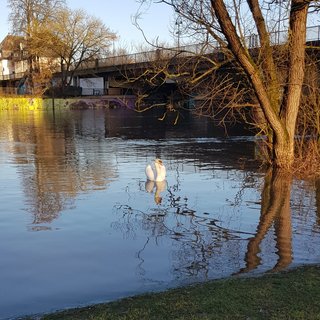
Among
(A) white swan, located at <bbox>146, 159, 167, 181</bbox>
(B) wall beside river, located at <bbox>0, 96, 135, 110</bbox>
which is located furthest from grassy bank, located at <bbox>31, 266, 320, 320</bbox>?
(B) wall beside river, located at <bbox>0, 96, 135, 110</bbox>

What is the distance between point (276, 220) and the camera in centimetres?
962

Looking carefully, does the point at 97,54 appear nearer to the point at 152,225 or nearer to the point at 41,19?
the point at 41,19

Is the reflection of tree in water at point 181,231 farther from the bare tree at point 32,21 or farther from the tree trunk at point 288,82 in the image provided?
the bare tree at point 32,21

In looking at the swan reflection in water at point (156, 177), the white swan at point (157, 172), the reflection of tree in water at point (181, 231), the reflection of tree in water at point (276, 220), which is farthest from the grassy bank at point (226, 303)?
the white swan at point (157, 172)

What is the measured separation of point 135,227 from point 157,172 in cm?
427

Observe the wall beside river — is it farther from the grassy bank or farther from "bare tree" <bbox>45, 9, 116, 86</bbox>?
the grassy bank

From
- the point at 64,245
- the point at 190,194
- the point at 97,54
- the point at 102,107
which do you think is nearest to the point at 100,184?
the point at 190,194

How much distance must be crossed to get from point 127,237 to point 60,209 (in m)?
2.53

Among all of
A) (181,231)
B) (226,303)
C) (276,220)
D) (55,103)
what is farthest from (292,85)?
(55,103)

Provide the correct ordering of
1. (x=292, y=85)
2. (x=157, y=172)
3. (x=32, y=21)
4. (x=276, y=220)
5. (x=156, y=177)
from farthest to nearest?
1. (x=32, y=21)
2. (x=292, y=85)
3. (x=156, y=177)
4. (x=157, y=172)
5. (x=276, y=220)

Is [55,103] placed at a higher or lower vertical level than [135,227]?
higher

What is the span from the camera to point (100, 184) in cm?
1313

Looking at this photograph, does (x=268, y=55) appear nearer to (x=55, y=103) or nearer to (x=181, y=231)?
(x=181, y=231)

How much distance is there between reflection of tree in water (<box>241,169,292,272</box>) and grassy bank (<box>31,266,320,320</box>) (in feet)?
4.14
